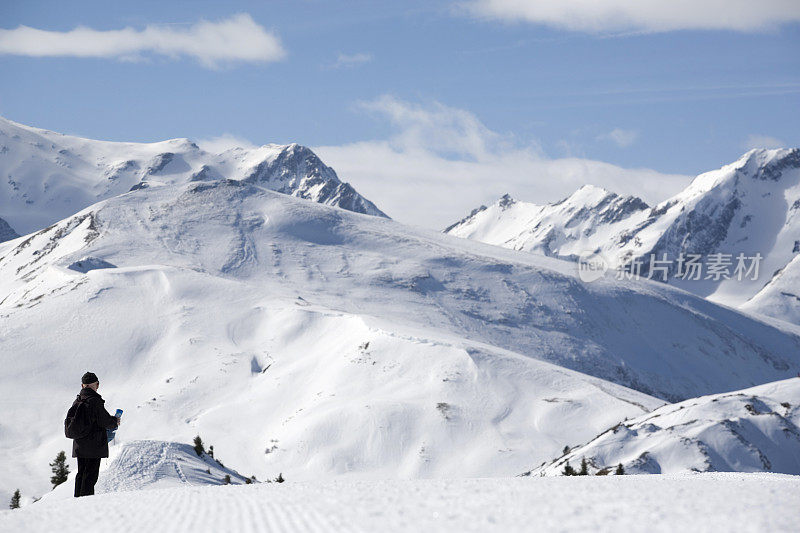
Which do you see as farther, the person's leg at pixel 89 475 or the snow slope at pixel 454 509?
the person's leg at pixel 89 475

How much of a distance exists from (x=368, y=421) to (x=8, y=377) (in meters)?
32.2

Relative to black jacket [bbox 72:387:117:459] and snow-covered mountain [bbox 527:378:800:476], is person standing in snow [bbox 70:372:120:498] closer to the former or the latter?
black jacket [bbox 72:387:117:459]

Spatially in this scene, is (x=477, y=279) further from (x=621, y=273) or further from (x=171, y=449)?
(x=171, y=449)

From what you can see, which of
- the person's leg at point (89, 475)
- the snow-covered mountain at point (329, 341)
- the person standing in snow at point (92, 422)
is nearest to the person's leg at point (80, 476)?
the person's leg at point (89, 475)

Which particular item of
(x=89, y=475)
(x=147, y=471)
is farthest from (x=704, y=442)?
(x=89, y=475)

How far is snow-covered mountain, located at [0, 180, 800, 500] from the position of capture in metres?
46.2

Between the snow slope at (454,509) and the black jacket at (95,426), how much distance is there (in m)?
0.82

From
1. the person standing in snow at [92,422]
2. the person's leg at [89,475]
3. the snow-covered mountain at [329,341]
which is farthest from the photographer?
the snow-covered mountain at [329,341]

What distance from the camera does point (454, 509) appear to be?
10227mm

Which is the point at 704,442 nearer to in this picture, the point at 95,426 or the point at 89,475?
the point at 89,475

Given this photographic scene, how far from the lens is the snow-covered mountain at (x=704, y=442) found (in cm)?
3045

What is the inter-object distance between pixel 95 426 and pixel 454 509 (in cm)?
682

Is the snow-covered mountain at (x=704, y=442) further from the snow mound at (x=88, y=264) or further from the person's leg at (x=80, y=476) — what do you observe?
the snow mound at (x=88, y=264)

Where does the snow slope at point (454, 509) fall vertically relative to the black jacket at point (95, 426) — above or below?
below
